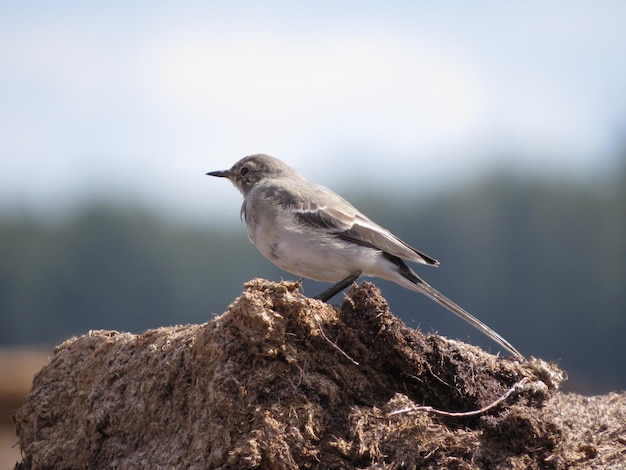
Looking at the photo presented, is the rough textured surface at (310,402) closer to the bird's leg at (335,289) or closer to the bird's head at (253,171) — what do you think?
the bird's leg at (335,289)

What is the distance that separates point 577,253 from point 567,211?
3783 mm

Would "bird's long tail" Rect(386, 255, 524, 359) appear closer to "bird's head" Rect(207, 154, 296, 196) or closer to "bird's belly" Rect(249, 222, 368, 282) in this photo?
"bird's belly" Rect(249, 222, 368, 282)

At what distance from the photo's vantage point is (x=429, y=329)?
737 centimetres

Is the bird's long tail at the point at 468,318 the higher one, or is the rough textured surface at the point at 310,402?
the bird's long tail at the point at 468,318

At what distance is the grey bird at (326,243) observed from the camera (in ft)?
29.6

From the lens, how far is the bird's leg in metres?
8.68

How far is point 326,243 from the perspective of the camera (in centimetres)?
909

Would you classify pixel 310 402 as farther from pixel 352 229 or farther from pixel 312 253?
pixel 352 229

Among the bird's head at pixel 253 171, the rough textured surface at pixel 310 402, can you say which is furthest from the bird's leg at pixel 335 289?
the bird's head at pixel 253 171

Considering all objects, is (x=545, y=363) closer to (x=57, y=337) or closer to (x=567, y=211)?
(x=567, y=211)

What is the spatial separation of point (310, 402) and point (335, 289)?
2.51 m

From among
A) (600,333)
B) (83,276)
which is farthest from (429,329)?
(83,276)

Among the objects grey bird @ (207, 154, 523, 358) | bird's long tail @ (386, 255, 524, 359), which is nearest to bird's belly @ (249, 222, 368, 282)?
grey bird @ (207, 154, 523, 358)

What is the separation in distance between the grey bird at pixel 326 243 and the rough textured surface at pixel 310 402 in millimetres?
1594
